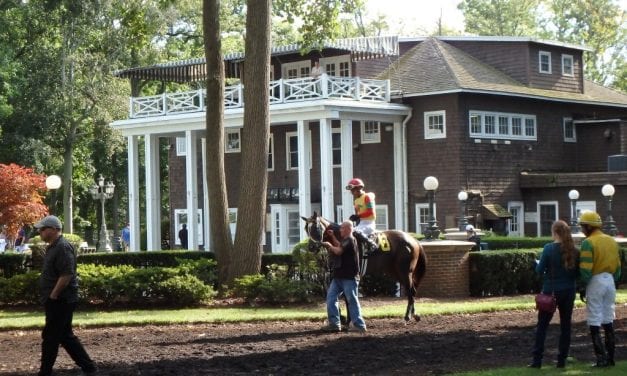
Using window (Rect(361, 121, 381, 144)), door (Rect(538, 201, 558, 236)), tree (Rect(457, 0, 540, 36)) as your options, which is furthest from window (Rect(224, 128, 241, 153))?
tree (Rect(457, 0, 540, 36))

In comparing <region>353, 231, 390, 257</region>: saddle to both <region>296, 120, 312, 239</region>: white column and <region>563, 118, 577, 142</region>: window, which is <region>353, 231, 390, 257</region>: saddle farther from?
<region>563, 118, 577, 142</region>: window

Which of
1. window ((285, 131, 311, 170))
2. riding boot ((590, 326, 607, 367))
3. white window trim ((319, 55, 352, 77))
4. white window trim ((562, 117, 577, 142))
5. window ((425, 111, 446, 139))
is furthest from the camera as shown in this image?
window ((285, 131, 311, 170))

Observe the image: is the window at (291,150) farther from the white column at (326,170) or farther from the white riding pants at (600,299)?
the white riding pants at (600,299)

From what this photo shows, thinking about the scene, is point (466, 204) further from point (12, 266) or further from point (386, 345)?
point (386, 345)

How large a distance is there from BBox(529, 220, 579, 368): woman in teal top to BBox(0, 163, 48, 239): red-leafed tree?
2841 cm

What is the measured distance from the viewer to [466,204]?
1543 inches

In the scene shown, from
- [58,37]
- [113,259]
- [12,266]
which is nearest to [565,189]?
[113,259]

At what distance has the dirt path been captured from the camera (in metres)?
13.0

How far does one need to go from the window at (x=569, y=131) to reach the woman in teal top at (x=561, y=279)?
32.7 m

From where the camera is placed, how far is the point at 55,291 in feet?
39.0

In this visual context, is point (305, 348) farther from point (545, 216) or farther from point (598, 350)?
point (545, 216)

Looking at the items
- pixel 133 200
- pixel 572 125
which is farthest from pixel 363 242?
pixel 572 125

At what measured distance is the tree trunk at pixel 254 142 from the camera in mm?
23641

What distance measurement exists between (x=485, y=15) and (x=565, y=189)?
126 feet
